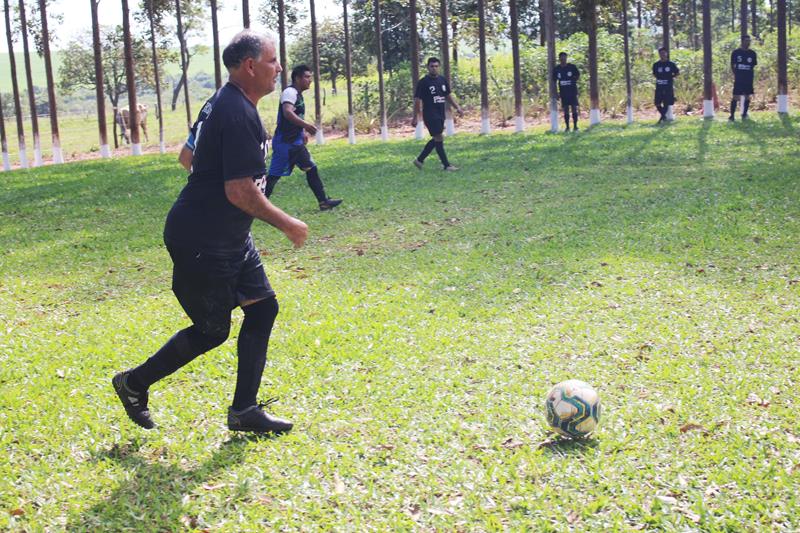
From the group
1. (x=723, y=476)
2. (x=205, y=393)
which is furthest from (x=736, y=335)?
(x=205, y=393)

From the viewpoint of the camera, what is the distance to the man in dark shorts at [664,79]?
23594 mm

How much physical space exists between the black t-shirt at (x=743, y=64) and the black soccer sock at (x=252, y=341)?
813 inches

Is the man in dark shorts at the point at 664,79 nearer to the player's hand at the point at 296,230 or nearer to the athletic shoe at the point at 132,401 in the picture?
the player's hand at the point at 296,230

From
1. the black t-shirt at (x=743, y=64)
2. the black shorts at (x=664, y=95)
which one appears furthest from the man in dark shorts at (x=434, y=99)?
the black shorts at (x=664, y=95)

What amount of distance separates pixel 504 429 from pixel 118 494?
2119 mm

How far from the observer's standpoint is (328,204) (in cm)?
1346

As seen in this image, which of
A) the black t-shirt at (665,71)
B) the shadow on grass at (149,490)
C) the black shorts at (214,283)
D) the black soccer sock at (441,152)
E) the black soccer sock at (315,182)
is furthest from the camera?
the black t-shirt at (665,71)

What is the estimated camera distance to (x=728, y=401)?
523cm

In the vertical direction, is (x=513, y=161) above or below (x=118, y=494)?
above

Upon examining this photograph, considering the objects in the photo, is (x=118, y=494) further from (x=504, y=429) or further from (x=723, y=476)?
(x=723, y=476)

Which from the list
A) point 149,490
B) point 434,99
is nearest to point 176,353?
point 149,490

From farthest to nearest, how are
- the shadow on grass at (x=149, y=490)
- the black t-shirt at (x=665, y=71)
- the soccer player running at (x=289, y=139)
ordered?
the black t-shirt at (x=665, y=71), the soccer player running at (x=289, y=139), the shadow on grass at (x=149, y=490)

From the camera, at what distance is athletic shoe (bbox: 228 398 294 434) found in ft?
16.1

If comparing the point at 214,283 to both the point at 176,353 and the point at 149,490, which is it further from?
the point at 149,490
